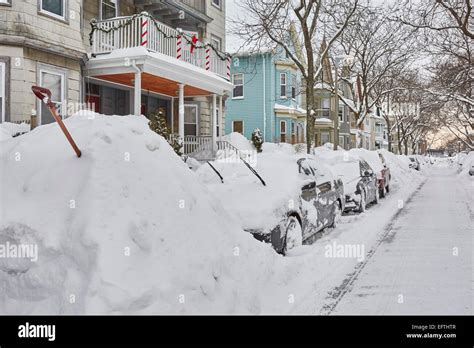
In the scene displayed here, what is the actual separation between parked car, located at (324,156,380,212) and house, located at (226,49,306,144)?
1785cm

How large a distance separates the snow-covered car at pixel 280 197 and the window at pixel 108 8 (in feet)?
31.5

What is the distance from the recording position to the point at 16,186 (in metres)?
4.62

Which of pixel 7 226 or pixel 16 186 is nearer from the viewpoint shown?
pixel 7 226

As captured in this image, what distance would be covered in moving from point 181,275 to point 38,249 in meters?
1.28

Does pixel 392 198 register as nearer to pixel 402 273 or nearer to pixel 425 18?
pixel 425 18

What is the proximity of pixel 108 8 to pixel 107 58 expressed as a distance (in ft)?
10.3

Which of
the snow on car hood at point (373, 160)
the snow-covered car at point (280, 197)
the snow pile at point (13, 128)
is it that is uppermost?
the snow pile at point (13, 128)

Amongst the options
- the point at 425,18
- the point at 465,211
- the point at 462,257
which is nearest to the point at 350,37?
the point at 425,18

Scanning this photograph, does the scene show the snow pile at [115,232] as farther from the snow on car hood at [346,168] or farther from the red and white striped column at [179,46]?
the red and white striped column at [179,46]

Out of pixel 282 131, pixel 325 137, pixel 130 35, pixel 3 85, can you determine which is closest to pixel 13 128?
pixel 3 85

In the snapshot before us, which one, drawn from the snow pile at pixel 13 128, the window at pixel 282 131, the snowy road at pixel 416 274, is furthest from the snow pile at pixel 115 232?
the window at pixel 282 131

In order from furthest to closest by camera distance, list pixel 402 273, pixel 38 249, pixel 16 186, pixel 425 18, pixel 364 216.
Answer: pixel 425 18
pixel 364 216
pixel 402 273
pixel 16 186
pixel 38 249

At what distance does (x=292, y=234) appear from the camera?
7.09 metres

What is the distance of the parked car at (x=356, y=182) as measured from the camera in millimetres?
11984
